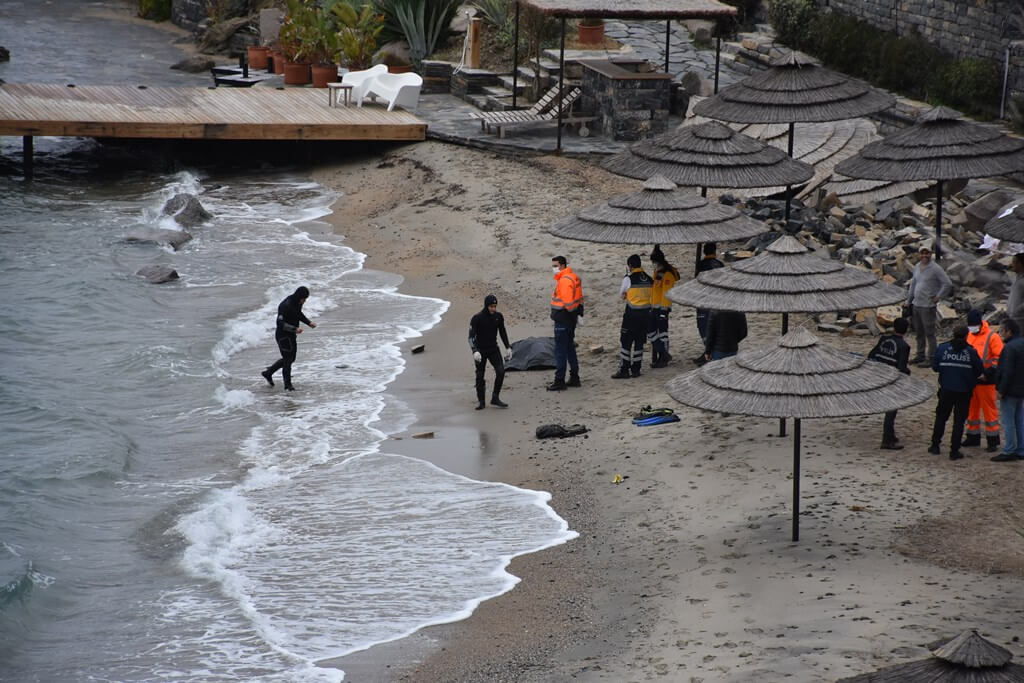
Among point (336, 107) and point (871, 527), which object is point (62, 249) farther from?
point (871, 527)

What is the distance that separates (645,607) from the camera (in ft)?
33.8

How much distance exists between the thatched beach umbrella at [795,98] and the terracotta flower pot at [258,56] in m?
20.1

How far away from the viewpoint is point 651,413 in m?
14.5

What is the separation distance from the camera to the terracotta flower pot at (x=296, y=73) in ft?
108

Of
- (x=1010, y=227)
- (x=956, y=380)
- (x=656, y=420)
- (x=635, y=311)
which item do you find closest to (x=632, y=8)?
(x=635, y=311)

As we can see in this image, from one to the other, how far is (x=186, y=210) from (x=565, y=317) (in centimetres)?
1219

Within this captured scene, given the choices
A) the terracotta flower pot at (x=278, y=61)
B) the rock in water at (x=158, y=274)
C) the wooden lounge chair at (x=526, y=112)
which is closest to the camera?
the rock in water at (x=158, y=274)

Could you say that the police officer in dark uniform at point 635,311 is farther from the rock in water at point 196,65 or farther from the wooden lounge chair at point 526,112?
the rock in water at point 196,65

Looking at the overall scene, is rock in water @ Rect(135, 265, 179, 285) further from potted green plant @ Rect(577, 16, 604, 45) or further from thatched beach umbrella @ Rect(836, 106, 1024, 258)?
potted green plant @ Rect(577, 16, 604, 45)

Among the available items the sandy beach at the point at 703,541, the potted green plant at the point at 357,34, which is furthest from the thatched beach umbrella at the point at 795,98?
the potted green plant at the point at 357,34

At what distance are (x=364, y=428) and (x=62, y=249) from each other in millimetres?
10877

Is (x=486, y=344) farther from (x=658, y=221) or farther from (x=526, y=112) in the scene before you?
(x=526, y=112)

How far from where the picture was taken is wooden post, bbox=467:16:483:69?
30938 millimetres

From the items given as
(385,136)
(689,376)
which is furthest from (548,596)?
(385,136)
